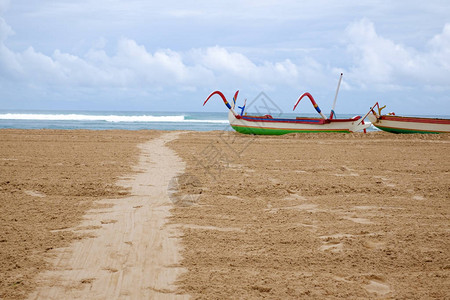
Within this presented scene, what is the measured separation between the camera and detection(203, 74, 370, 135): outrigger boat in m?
21.2

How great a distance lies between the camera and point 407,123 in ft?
77.2

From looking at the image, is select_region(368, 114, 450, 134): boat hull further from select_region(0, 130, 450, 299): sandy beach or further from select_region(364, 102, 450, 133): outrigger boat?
select_region(0, 130, 450, 299): sandy beach

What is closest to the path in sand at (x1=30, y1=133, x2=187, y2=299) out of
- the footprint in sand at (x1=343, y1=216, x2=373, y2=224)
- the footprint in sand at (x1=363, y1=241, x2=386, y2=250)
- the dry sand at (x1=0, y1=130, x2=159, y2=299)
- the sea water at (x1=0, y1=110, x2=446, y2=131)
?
the dry sand at (x1=0, y1=130, x2=159, y2=299)

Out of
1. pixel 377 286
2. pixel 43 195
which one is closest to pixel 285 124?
pixel 43 195

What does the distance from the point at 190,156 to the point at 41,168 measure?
4.14 metres

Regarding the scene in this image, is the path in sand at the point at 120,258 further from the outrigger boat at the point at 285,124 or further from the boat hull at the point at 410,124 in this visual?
the boat hull at the point at 410,124

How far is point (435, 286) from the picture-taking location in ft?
12.6

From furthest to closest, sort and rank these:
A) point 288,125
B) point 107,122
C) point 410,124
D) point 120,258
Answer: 1. point 107,122
2. point 410,124
3. point 288,125
4. point 120,258

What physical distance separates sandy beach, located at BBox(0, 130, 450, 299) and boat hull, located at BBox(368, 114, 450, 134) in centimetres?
1380

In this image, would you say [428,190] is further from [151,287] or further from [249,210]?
[151,287]

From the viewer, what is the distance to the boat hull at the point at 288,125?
69.7 feet

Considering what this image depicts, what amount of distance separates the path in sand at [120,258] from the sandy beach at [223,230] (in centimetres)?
2

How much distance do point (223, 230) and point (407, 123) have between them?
2074 centimetres

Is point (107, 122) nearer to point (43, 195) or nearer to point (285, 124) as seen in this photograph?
point (285, 124)
